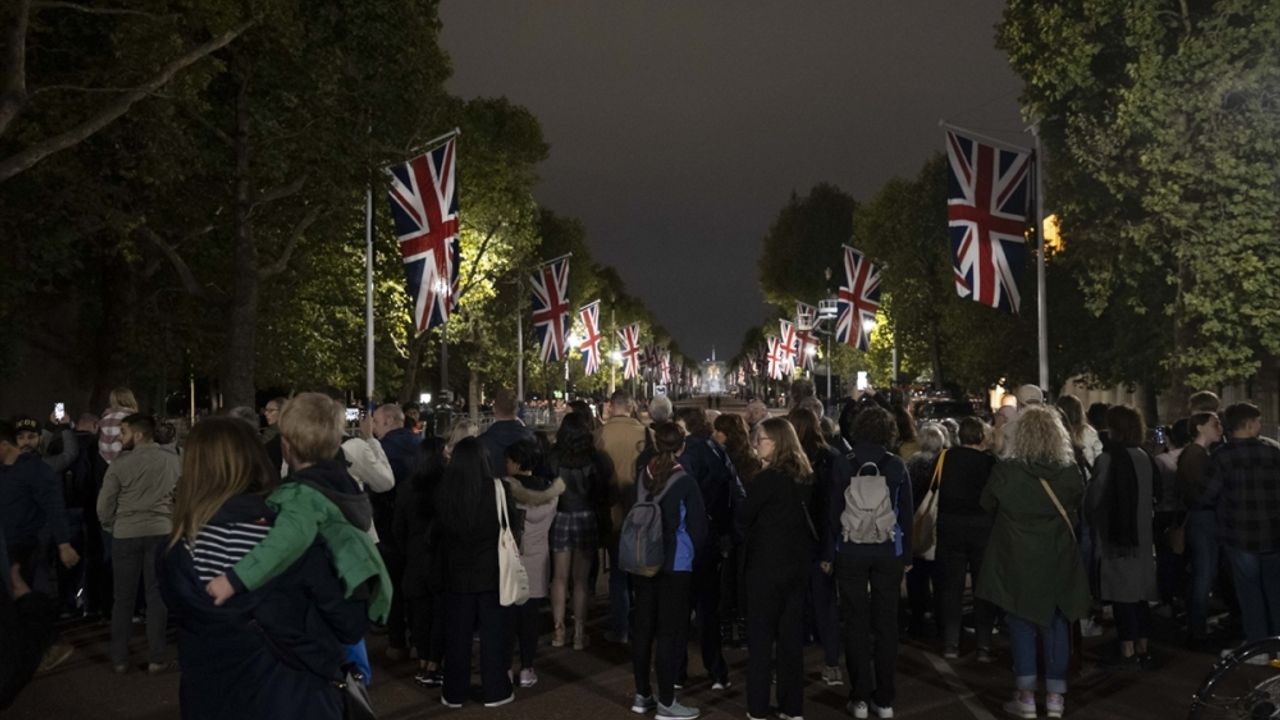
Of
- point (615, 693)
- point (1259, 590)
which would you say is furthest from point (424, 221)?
point (1259, 590)

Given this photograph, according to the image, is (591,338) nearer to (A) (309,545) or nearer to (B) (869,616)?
(B) (869,616)

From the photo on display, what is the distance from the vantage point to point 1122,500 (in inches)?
373

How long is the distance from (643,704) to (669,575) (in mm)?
980

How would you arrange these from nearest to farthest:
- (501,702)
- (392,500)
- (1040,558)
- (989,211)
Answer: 1. (1040,558)
2. (501,702)
3. (392,500)
4. (989,211)

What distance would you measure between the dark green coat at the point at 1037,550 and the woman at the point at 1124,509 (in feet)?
4.57

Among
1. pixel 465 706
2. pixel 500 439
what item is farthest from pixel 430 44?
pixel 465 706

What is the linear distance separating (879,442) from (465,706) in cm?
333

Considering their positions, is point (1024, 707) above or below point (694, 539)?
below

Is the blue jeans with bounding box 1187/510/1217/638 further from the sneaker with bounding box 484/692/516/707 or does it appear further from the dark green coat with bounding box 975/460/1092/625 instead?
the sneaker with bounding box 484/692/516/707

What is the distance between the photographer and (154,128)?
69.7 ft

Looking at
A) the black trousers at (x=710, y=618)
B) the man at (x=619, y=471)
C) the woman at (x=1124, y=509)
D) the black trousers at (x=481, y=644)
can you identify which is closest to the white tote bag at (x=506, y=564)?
the black trousers at (x=481, y=644)

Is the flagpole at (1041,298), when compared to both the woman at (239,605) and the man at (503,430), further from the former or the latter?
the woman at (239,605)

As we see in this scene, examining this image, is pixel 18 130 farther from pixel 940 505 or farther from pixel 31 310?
pixel 940 505

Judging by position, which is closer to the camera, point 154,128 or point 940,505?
point 940,505
